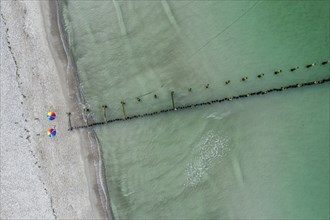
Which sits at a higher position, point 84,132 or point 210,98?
point 210,98

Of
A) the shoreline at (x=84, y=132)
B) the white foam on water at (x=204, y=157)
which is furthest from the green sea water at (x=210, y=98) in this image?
the shoreline at (x=84, y=132)

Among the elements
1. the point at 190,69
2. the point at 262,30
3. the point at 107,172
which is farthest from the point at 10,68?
the point at 262,30

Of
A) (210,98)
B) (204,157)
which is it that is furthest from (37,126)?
(210,98)

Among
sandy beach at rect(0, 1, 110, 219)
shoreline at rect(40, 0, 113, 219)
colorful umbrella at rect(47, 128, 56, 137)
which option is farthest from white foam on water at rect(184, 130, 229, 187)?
colorful umbrella at rect(47, 128, 56, 137)

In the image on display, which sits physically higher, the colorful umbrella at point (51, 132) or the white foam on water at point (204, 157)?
the colorful umbrella at point (51, 132)

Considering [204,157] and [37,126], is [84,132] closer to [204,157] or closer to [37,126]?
[37,126]

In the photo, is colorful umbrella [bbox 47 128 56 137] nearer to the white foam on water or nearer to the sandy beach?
the sandy beach

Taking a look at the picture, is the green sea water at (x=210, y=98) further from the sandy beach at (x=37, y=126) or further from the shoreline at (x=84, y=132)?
the sandy beach at (x=37, y=126)
